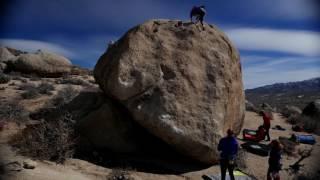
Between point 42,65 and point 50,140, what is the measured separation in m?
19.6

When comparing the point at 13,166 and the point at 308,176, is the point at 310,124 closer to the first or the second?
the point at 308,176

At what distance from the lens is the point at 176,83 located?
1228 centimetres

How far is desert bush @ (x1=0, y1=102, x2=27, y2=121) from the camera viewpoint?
50.5 ft

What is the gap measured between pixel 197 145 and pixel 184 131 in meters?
0.54

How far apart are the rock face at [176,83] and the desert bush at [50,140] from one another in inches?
63.3

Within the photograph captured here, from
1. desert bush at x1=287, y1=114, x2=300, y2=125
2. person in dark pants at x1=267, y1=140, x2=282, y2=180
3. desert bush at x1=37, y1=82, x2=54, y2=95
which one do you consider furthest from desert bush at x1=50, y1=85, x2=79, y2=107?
desert bush at x1=287, y1=114, x2=300, y2=125

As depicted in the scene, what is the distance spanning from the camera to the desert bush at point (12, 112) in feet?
50.5

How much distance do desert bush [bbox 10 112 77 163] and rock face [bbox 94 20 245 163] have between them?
63.3 inches

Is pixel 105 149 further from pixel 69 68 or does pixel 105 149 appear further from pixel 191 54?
pixel 69 68

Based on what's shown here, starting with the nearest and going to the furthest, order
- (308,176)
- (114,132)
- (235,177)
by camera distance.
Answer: (235,177) < (308,176) < (114,132)

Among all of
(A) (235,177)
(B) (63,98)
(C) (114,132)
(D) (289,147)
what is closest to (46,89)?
(B) (63,98)

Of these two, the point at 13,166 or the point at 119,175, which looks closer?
the point at 13,166

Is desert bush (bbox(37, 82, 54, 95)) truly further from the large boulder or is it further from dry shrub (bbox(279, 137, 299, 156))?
dry shrub (bbox(279, 137, 299, 156))

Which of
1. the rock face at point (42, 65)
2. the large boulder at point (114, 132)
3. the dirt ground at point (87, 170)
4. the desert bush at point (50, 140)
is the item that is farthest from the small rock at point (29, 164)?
the rock face at point (42, 65)
